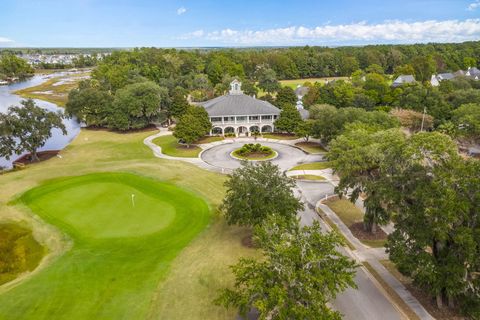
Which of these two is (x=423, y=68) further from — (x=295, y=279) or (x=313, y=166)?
(x=295, y=279)

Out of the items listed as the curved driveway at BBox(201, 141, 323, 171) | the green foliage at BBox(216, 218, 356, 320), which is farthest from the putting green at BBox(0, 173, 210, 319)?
the curved driveway at BBox(201, 141, 323, 171)

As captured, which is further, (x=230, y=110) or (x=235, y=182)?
(x=230, y=110)

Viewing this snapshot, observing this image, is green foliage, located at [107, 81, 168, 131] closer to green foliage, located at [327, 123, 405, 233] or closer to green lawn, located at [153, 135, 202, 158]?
green lawn, located at [153, 135, 202, 158]

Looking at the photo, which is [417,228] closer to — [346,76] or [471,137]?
[471,137]

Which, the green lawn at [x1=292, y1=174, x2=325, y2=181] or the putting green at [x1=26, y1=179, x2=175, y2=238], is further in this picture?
the green lawn at [x1=292, y1=174, x2=325, y2=181]

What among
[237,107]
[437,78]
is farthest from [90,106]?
[437,78]

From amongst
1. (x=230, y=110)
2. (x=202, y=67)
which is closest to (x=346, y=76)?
(x=202, y=67)
